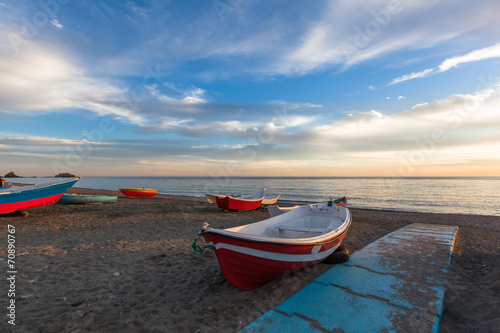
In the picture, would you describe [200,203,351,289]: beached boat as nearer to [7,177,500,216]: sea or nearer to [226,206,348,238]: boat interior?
[226,206,348,238]: boat interior

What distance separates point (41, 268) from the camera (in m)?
5.36

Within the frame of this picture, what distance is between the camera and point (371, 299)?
4266 mm

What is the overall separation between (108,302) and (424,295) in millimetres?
5737

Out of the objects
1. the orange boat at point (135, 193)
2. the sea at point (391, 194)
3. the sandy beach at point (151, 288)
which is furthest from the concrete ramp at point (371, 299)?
the orange boat at point (135, 193)

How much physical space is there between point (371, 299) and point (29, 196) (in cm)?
1477

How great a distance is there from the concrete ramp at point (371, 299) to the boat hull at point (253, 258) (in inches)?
23.3

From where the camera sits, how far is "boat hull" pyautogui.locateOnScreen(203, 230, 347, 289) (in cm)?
401

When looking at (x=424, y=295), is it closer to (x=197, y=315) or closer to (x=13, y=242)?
(x=197, y=315)

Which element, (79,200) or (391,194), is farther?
(391,194)

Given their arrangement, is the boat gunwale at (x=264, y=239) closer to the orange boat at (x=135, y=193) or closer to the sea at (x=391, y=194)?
the sea at (x=391, y=194)

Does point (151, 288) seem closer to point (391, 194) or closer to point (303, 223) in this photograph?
point (303, 223)

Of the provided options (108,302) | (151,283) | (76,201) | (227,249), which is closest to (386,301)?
(227,249)

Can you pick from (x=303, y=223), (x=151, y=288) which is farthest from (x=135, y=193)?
(x=151, y=288)

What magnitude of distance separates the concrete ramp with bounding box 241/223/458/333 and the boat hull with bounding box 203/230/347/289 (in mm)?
592
